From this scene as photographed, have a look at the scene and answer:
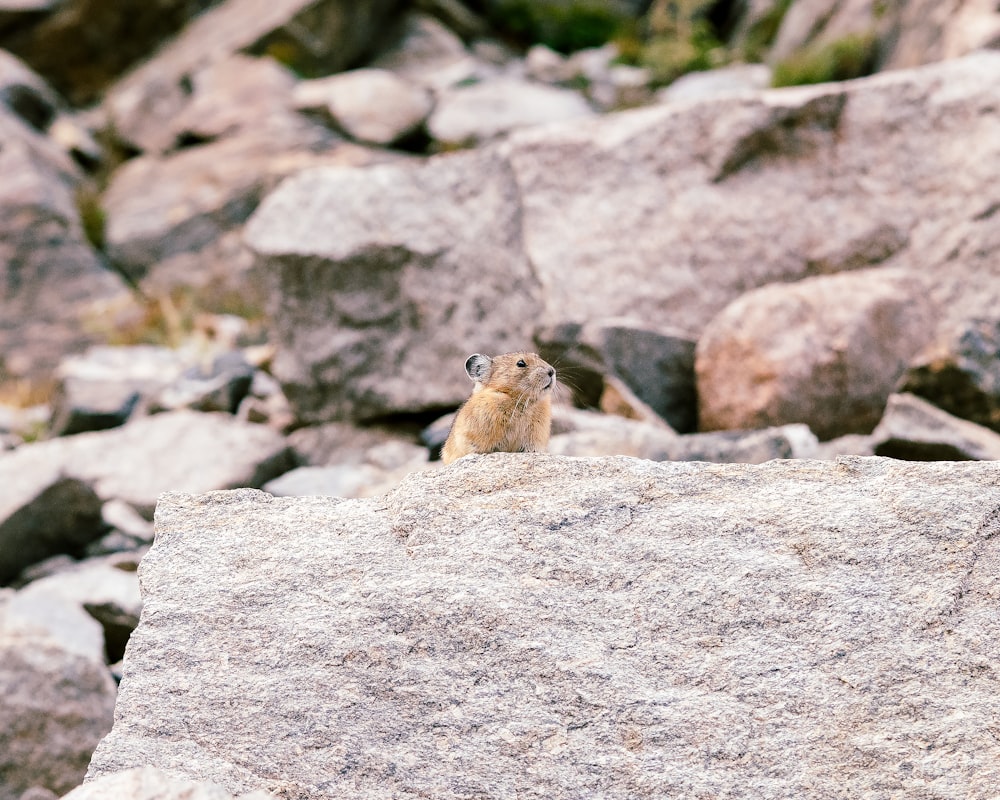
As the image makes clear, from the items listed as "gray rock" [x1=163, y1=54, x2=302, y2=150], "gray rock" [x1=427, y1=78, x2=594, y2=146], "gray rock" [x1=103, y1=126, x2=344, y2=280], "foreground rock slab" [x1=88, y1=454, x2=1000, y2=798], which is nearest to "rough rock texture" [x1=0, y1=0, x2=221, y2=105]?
"gray rock" [x1=163, y1=54, x2=302, y2=150]

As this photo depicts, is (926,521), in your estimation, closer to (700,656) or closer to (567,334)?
(700,656)

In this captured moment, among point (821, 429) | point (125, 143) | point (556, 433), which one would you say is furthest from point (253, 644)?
point (125, 143)

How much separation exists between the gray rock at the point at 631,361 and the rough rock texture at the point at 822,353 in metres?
0.45

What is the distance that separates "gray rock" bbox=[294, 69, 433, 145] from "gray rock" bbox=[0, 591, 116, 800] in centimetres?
1182

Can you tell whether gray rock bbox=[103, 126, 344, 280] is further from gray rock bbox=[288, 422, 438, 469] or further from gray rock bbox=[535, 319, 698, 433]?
gray rock bbox=[535, 319, 698, 433]

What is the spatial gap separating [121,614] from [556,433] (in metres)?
3.09

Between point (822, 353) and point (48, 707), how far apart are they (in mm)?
5350

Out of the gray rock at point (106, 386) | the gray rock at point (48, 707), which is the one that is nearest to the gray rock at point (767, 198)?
the gray rock at point (106, 386)

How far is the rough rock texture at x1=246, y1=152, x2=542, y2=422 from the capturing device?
8.80m

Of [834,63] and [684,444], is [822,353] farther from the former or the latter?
[834,63]

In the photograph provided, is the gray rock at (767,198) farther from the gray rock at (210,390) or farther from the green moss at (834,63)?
the green moss at (834,63)

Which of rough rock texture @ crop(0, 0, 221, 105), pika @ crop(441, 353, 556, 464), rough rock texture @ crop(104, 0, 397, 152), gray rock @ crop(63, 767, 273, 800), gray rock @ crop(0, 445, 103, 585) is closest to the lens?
gray rock @ crop(63, 767, 273, 800)

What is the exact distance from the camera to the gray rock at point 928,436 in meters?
6.64

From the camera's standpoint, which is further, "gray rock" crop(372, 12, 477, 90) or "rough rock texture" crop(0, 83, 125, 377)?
"gray rock" crop(372, 12, 477, 90)
